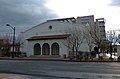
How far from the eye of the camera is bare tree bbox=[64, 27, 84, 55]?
61312 millimetres

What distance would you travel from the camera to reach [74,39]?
61.8 m

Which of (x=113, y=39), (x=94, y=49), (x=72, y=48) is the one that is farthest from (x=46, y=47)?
(x=113, y=39)

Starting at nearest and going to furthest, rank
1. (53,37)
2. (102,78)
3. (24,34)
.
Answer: (102,78), (53,37), (24,34)

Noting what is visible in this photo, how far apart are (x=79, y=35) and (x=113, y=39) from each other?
970 cm

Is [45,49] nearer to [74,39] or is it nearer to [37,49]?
[37,49]

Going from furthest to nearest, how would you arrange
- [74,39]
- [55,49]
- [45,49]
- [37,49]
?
[37,49]
[45,49]
[55,49]
[74,39]

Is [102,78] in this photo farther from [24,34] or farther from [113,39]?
[24,34]

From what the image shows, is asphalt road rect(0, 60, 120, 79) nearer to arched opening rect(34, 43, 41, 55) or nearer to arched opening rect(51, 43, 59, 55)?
arched opening rect(51, 43, 59, 55)

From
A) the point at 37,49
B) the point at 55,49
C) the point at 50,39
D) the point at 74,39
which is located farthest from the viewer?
the point at 37,49

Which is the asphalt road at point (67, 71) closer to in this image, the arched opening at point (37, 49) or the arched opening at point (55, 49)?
the arched opening at point (55, 49)

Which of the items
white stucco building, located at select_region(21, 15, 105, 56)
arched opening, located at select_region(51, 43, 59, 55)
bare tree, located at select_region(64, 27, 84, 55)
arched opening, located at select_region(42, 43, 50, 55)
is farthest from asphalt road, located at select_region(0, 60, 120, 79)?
arched opening, located at select_region(42, 43, 50, 55)

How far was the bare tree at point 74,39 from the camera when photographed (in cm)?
6131

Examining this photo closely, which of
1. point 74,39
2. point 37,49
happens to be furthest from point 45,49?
point 74,39

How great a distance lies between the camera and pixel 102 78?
45.2ft
